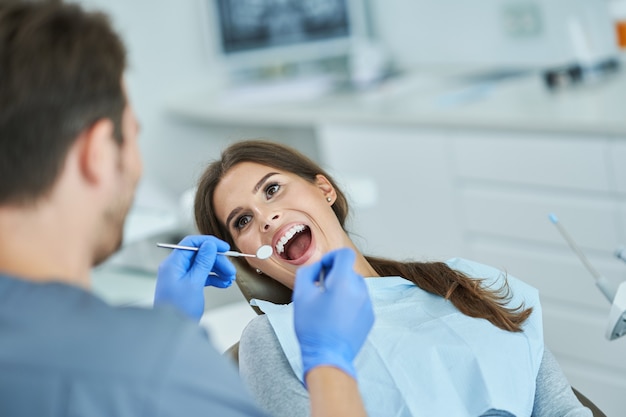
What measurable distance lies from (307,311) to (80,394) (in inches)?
14.8

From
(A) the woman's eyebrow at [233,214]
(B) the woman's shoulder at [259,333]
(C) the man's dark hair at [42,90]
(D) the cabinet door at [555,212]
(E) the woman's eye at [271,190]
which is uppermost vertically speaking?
(C) the man's dark hair at [42,90]

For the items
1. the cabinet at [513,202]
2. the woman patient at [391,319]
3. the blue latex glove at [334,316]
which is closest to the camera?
the blue latex glove at [334,316]

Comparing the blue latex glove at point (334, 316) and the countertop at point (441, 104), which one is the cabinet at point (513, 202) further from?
the blue latex glove at point (334, 316)

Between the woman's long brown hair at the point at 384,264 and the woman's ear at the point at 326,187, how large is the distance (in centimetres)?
1

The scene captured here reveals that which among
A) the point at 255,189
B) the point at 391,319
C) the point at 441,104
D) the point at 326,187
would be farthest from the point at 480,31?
the point at 391,319

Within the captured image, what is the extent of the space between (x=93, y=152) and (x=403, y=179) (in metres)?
2.15

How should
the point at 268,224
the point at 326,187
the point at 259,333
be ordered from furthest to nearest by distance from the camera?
the point at 326,187 < the point at 268,224 < the point at 259,333

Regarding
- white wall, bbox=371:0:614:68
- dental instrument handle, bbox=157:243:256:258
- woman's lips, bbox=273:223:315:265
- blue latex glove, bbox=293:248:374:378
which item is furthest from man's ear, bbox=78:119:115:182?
white wall, bbox=371:0:614:68

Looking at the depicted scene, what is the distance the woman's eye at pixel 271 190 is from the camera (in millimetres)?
1619

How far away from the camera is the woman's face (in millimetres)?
1571

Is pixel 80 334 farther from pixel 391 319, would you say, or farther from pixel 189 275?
pixel 391 319

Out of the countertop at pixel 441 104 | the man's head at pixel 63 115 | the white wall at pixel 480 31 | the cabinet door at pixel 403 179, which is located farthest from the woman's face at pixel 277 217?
the white wall at pixel 480 31

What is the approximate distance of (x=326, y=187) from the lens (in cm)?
169

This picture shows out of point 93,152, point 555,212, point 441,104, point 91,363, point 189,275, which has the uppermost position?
point 93,152
